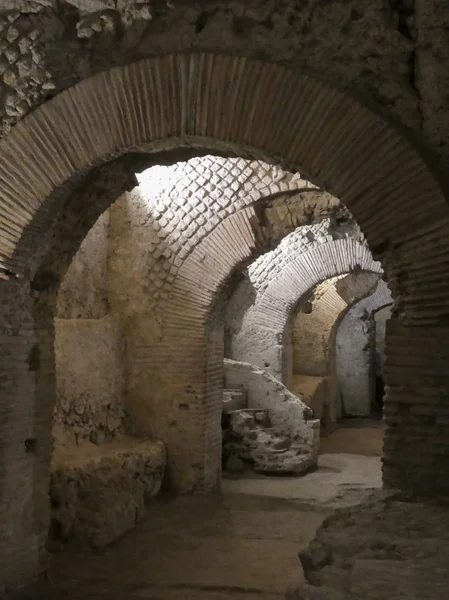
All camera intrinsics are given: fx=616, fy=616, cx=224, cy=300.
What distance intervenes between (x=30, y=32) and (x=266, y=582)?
4.20 metres

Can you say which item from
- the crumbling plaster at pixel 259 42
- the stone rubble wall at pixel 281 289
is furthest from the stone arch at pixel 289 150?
the stone rubble wall at pixel 281 289

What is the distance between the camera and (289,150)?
345 cm

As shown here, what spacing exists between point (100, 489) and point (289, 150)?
3.62 m

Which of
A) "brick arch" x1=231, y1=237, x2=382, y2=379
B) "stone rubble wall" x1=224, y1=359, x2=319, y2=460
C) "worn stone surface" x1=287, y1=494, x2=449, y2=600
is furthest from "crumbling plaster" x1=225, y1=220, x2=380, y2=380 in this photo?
"worn stone surface" x1=287, y1=494, x2=449, y2=600

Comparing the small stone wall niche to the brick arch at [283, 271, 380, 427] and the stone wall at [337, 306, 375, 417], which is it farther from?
the stone wall at [337, 306, 375, 417]

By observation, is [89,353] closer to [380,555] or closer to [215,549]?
[215,549]

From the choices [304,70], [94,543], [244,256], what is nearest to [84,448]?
[94,543]

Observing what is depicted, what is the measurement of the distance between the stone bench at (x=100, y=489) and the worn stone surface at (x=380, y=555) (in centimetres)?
309

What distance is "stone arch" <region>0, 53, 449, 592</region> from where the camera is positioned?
322cm

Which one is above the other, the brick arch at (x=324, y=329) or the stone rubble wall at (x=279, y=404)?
the brick arch at (x=324, y=329)

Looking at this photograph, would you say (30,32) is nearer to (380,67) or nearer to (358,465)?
(380,67)

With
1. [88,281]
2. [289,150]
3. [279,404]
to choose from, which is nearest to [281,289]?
[279,404]

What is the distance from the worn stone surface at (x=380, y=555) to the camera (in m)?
1.97

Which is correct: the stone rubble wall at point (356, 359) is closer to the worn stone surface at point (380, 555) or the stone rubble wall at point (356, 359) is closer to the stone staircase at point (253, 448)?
the stone staircase at point (253, 448)
